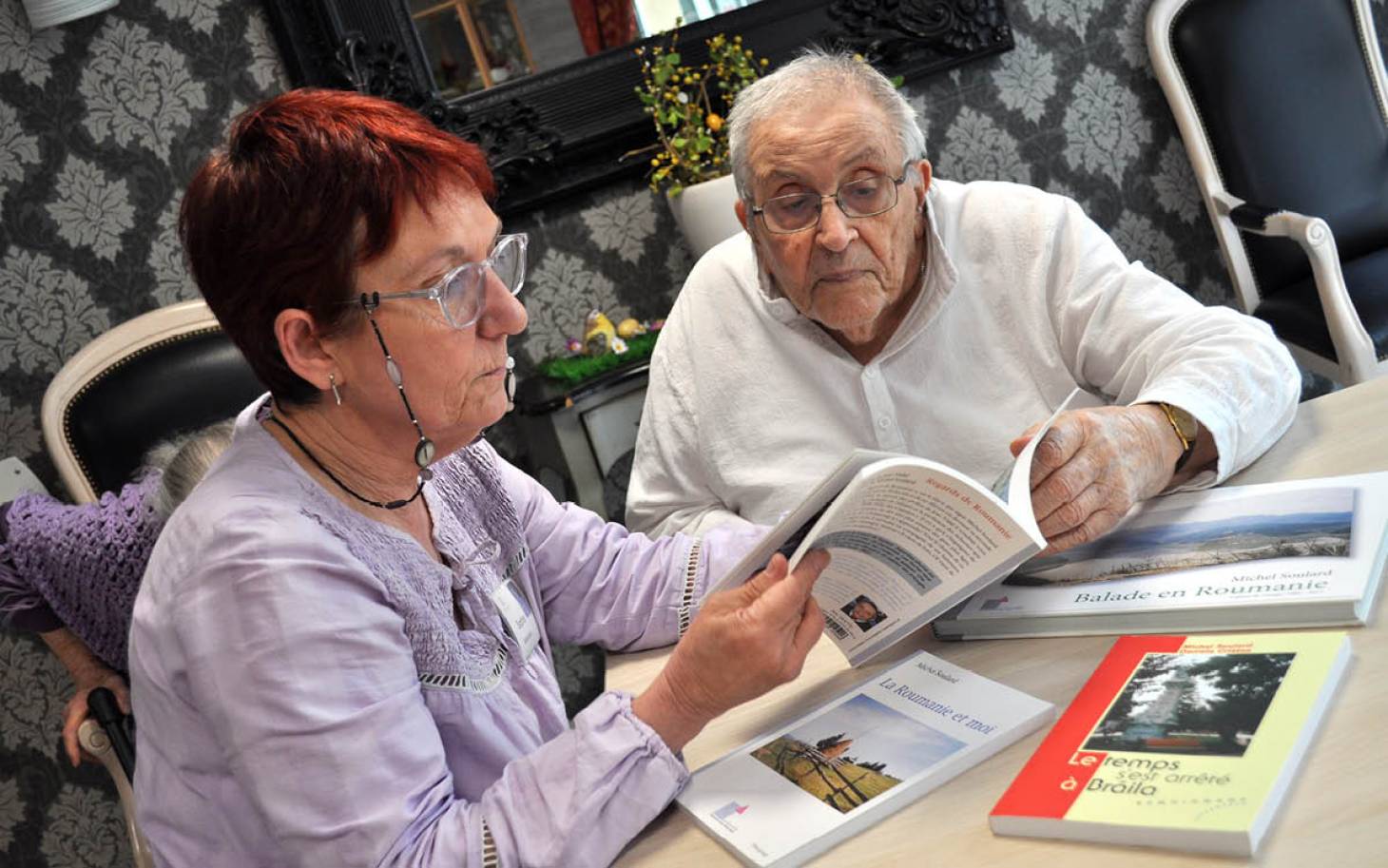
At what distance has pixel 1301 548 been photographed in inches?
43.2

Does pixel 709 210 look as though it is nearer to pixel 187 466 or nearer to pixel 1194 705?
pixel 187 466

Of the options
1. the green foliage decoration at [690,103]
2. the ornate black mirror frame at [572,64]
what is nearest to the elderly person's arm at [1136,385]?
the green foliage decoration at [690,103]

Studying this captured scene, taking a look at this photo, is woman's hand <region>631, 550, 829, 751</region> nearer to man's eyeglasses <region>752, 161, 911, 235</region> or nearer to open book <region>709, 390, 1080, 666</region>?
open book <region>709, 390, 1080, 666</region>

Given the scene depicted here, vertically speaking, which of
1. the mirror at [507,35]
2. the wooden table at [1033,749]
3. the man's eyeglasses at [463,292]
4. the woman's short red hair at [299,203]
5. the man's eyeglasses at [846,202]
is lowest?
the wooden table at [1033,749]

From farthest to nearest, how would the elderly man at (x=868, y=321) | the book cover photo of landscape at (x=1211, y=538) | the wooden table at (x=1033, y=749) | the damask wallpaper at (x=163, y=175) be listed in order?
the damask wallpaper at (x=163, y=175)
the elderly man at (x=868, y=321)
the book cover photo of landscape at (x=1211, y=538)
the wooden table at (x=1033, y=749)

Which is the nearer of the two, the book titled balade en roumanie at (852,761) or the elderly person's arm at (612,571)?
the book titled balade en roumanie at (852,761)

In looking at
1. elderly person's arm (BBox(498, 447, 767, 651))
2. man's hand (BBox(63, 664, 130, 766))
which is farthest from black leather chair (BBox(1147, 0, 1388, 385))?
man's hand (BBox(63, 664, 130, 766))

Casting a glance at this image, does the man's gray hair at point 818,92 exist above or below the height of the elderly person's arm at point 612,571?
above

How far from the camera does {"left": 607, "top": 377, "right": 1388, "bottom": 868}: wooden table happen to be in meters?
0.77

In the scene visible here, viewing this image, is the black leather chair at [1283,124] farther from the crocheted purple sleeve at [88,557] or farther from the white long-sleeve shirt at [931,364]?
the crocheted purple sleeve at [88,557]

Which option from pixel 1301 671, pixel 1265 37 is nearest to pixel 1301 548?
pixel 1301 671

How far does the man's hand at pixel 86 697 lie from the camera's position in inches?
82.2

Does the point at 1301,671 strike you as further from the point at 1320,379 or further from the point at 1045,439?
A: the point at 1320,379

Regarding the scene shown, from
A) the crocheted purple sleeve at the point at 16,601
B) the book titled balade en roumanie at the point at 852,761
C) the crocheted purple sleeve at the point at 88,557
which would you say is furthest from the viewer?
the crocheted purple sleeve at the point at 16,601
